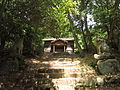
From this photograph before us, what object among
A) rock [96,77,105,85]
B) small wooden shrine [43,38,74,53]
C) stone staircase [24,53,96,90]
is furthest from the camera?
small wooden shrine [43,38,74,53]

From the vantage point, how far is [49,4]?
18.7 ft

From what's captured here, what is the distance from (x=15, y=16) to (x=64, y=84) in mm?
4533

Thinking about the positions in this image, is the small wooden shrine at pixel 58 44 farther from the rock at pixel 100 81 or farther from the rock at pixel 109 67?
the rock at pixel 100 81

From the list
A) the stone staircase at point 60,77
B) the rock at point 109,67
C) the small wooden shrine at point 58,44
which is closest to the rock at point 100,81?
the stone staircase at point 60,77

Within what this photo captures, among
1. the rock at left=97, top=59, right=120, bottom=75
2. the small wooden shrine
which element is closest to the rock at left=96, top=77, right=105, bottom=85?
the rock at left=97, top=59, right=120, bottom=75

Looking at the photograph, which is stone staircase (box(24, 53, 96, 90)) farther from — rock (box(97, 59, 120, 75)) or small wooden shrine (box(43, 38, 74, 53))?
small wooden shrine (box(43, 38, 74, 53))

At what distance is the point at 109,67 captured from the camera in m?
6.52

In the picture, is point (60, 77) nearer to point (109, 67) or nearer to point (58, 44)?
point (109, 67)

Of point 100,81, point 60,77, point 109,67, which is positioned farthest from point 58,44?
point 100,81

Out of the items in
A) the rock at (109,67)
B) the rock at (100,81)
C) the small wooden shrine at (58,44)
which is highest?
the small wooden shrine at (58,44)

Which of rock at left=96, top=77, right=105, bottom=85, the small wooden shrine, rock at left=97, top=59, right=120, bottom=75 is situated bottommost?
rock at left=96, top=77, right=105, bottom=85

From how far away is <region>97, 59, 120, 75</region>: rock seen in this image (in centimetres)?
640

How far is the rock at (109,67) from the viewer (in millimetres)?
6402

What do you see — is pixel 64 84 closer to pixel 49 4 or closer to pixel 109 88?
pixel 109 88
